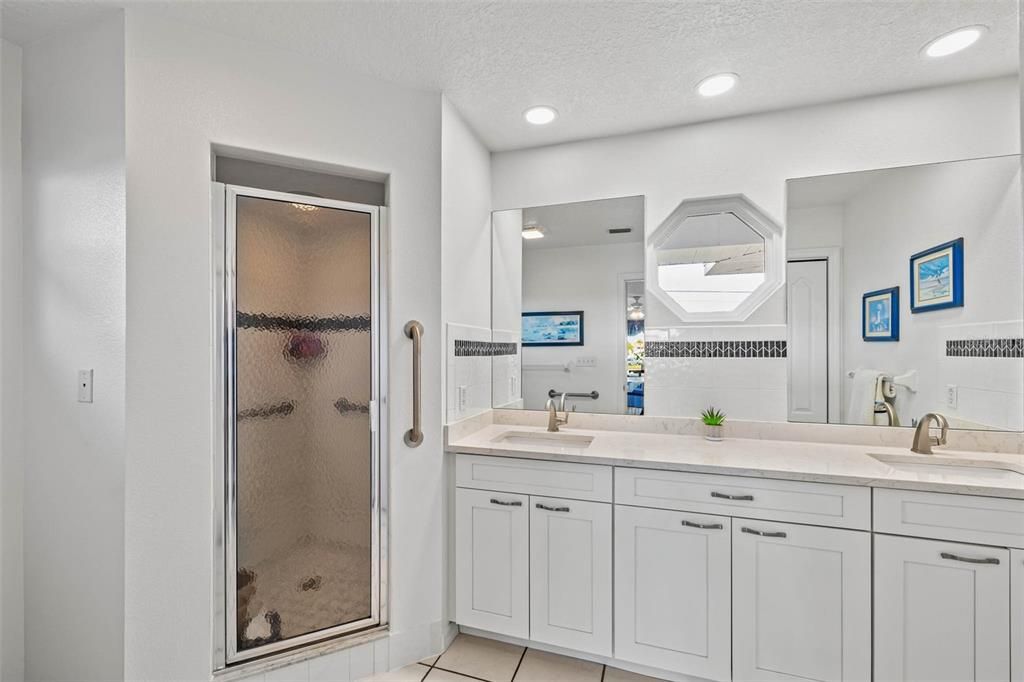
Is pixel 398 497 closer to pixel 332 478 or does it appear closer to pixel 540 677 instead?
pixel 332 478

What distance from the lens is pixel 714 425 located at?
2.28m

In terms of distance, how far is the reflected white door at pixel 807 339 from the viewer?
221cm

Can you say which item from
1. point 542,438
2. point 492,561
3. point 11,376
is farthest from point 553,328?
point 11,376

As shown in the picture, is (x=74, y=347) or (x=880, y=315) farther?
(x=880, y=315)

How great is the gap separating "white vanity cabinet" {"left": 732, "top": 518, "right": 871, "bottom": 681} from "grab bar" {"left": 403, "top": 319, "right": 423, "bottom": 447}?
4.31ft

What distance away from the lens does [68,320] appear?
168cm

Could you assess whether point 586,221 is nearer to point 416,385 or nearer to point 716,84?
point 716,84

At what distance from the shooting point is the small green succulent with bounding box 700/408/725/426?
2.28 m

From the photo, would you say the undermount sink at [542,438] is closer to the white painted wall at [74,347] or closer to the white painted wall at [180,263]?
the white painted wall at [180,263]

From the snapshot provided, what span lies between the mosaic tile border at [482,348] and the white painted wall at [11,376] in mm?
1692

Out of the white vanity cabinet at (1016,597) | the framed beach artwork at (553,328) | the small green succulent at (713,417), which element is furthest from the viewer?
the framed beach artwork at (553,328)

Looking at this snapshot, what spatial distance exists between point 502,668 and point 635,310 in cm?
178

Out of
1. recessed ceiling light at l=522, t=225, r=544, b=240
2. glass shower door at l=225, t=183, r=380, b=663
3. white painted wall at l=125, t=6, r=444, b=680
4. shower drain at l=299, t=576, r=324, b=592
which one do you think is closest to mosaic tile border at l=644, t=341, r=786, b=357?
recessed ceiling light at l=522, t=225, r=544, b=240

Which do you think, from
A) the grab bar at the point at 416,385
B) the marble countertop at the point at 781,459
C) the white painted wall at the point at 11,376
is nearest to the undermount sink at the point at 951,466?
the marble countertop at the point at 781,459
